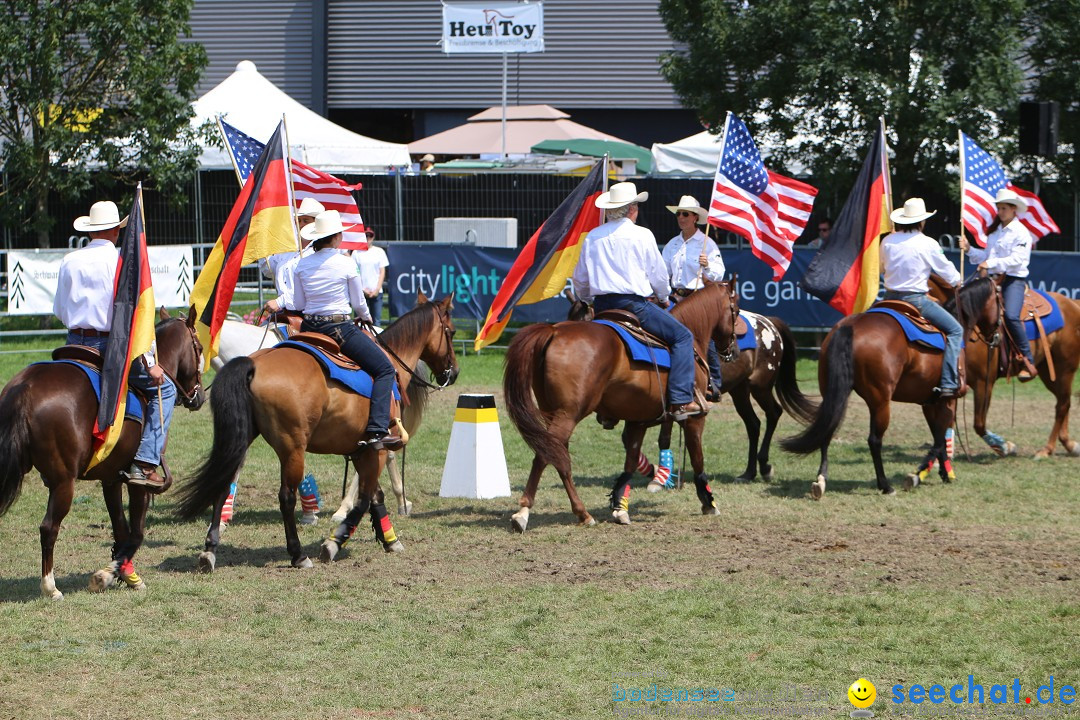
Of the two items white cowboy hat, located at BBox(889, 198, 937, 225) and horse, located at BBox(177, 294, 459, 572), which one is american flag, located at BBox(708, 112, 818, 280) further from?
horse, located at BBox(177, 294, 459, 572)

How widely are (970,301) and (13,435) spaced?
9.03m

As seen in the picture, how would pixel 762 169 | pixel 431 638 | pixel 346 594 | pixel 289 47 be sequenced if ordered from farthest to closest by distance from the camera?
pixel 289 47
pixel 762 169
pixel 346 594
pixel 431 638

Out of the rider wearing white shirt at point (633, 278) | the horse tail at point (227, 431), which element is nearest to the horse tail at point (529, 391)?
the rider wearing white shirt at point (633, 278)

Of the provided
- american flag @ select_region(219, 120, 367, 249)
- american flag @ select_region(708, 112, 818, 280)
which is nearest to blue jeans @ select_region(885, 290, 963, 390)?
american flag @ select_region(708, 112, 818, 280)

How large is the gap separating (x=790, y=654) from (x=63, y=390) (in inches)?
175

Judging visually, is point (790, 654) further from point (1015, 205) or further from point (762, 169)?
point (1015, 205)

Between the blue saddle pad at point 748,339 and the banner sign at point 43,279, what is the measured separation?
10050 millimetres

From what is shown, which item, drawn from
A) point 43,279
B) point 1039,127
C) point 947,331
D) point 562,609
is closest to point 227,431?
point 562,609

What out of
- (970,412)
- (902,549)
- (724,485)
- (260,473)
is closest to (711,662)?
(902,549)

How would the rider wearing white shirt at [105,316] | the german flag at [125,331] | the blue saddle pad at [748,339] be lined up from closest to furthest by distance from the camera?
the german flag at [125,331] → the rider wearing white shirt at [105,316] → the blue saddle pad at [748,339]

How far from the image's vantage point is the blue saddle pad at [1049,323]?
14.1 metres

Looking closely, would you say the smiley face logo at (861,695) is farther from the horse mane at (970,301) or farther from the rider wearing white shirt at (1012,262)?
the rider wearing white shirt at (1012,262)

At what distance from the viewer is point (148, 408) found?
8.48 metres

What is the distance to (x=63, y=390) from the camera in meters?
7.95
